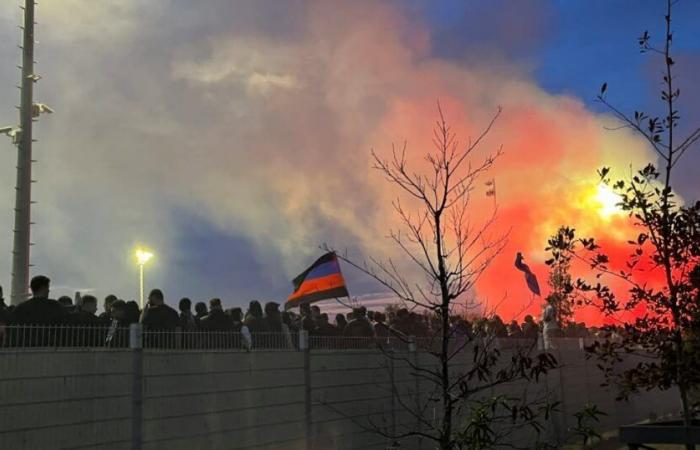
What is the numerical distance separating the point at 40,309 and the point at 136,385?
4.22ft

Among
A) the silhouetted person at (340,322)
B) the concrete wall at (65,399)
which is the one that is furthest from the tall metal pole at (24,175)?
the concrete wall at (65,399)

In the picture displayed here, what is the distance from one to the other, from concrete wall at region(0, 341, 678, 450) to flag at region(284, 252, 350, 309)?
52.1 inches

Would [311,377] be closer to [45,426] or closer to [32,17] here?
[45,426]

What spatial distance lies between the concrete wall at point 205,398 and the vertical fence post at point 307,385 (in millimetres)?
16

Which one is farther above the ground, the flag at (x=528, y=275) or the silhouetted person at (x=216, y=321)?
the flag at (x=528, y=275)

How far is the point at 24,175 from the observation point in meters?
15.2

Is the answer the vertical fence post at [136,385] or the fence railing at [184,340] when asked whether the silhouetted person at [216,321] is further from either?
the vertical fence post at [136,385]

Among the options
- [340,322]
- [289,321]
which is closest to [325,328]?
[289,321]

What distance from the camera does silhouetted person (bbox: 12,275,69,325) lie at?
7277 mm

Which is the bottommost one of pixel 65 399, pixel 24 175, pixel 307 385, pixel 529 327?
pixel 307 385

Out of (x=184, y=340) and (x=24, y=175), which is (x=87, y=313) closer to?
(x=184, y=340)

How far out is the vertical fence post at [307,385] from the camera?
969 cm

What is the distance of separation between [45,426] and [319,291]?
6.23 m

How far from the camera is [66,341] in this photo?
676 centimetres
